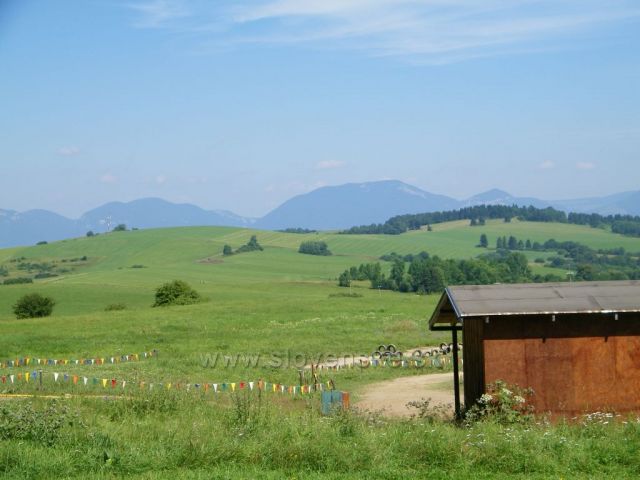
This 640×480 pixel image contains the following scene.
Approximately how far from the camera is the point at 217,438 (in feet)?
40.8

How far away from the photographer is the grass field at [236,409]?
38.2 ft

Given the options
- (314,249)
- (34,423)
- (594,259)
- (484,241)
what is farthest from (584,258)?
(34,423)

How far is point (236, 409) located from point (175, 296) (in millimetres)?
58106

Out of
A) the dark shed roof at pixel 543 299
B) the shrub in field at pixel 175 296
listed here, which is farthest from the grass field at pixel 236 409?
the shrub in field at pixel 175 296

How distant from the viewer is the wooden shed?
54.0 ft

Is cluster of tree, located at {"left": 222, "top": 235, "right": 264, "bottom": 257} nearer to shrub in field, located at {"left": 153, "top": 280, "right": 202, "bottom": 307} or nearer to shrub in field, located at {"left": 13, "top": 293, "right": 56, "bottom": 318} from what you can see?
shrub in field, located at {"left": 153, "top": 280, "right": 202, "bottom": 307}

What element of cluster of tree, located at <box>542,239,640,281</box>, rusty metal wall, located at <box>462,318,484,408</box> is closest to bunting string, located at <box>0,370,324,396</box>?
rusty metal wall, located at <box>462,318,484,408</box>

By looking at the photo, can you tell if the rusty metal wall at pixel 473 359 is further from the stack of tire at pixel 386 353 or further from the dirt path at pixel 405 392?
the stack of tire at pixel 386 353

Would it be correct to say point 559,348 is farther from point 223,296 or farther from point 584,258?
point 584,258

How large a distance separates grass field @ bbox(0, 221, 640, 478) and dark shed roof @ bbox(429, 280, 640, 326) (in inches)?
121

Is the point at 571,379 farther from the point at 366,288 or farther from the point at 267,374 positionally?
the point at 366,288

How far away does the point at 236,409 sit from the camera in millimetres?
14469

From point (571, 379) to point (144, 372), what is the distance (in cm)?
1719

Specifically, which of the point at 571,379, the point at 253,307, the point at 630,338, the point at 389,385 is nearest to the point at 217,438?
the point at 571,379
